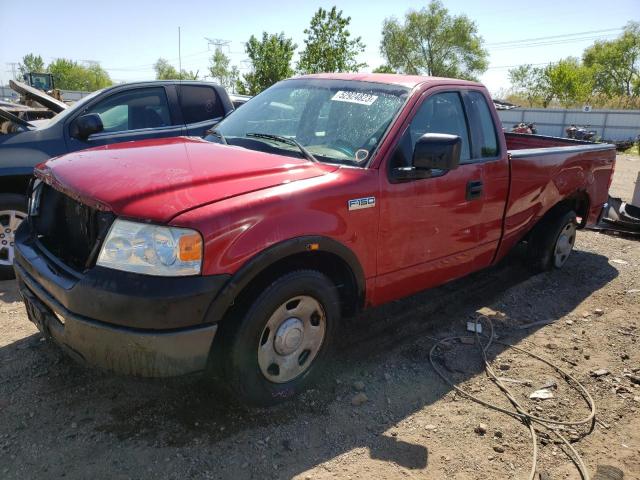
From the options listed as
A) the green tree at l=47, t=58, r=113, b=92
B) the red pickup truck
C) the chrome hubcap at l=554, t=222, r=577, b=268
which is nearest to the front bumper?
the red pickup truck

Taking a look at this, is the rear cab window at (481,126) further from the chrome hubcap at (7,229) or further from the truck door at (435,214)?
the chrome hubcap at (7,229)

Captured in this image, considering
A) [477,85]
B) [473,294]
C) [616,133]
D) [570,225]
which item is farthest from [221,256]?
[616,133]

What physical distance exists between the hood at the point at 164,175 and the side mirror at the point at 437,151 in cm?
53

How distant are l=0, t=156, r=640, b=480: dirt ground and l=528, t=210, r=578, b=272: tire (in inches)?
45.8

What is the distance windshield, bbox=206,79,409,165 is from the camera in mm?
3225

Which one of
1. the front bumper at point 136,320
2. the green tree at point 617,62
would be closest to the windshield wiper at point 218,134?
the front bumper at point 136,320

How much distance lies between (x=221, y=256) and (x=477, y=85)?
2803 millimetres

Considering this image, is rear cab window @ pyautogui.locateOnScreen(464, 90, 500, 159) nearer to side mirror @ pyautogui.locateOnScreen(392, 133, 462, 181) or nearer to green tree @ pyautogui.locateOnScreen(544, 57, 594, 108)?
side mirror @ pyautogui.locateOnScreen(392, 133, 462, 181)

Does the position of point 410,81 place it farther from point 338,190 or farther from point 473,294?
point 473,294

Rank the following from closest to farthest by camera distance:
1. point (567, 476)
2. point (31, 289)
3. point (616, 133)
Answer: point (567, 476)
point (31, 289)
point (616, 133)

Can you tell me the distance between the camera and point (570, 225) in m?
5.50

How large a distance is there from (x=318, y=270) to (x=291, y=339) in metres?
0.44

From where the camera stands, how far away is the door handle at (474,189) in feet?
12.2

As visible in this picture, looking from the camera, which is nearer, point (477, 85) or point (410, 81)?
point (410, 81)
